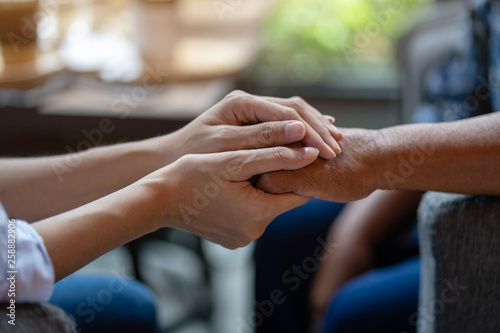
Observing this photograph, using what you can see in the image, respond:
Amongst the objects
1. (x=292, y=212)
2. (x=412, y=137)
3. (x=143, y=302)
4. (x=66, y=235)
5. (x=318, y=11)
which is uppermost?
(x=318, y=11)

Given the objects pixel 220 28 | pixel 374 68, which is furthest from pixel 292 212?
pixel 374 68

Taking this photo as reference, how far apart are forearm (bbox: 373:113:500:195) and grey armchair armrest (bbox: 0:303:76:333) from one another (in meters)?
0.52

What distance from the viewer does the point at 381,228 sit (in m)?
1.29

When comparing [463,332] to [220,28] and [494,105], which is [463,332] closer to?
[494,105]

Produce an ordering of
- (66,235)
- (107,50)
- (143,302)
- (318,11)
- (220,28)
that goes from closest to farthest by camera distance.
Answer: (66,235) → (143,302) → (107,50) → (220,28) → (318,11)

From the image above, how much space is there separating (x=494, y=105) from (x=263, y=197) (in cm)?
55

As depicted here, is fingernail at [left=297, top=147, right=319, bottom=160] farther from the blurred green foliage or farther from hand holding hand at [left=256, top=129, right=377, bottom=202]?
the blurred green foliage

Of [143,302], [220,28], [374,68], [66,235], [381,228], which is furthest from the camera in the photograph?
[374,68]

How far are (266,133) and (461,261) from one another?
360mm

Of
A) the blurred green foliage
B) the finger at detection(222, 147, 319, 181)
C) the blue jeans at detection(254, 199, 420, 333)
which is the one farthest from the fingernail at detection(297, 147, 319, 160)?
the blurred green foliage

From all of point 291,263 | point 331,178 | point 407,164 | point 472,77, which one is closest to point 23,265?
point 331,178

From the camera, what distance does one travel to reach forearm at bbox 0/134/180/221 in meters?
0.97

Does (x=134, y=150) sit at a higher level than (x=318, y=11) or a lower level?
lower

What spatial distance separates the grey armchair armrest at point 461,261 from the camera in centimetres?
85
